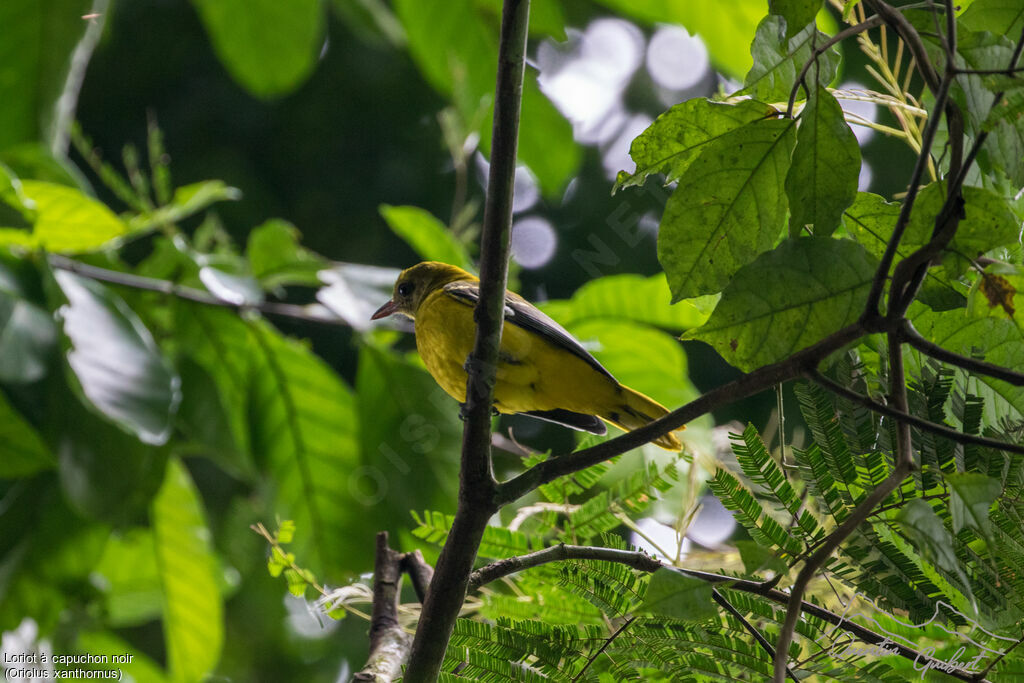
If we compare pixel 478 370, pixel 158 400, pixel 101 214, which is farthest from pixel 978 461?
pixel 101 214

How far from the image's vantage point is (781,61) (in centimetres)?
101

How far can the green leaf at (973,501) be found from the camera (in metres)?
0.81

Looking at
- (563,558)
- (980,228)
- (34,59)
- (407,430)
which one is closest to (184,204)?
(34,59)

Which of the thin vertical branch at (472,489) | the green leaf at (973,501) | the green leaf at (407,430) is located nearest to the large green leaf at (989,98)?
the green leaf at (973,501)

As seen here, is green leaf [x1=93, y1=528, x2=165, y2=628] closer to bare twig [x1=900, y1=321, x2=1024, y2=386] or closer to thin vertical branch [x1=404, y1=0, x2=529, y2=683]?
thin vertical branch [x1=404, y1=0, x2=529, y2=683]

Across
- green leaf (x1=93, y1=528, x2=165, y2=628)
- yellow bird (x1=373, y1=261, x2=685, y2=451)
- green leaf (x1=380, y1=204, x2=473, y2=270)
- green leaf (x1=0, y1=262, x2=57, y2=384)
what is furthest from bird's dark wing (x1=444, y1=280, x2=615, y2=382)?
green leaf (x1=93, y1=528, x2=165, y2=628)

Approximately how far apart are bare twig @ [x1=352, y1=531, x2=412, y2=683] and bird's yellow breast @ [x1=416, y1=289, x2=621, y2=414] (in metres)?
0.50

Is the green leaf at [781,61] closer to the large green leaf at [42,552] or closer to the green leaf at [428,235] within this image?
the green leaf at [428,235]

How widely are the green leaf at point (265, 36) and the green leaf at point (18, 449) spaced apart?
1.59 m

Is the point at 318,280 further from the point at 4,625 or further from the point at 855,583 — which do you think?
the point at 855,583

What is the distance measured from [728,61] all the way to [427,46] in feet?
3.14

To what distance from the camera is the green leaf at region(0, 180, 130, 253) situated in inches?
94.2

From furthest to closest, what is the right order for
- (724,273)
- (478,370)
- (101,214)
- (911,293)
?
(101,214), (478,370), (724,273), (911,293)

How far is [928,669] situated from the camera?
1.07 m
